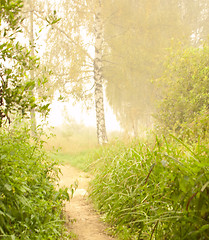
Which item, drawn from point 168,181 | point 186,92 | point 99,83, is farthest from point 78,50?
point 168,181

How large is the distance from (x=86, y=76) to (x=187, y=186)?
34.8 feet

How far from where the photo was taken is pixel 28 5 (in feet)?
34.0

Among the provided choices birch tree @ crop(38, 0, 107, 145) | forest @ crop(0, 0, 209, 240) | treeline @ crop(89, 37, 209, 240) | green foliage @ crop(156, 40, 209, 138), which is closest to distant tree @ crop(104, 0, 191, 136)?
forest @ crop(0, 0, 209, 240)

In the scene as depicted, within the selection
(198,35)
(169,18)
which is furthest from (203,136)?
(198,35)

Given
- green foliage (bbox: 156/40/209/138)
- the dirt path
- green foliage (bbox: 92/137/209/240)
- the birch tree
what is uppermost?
the birch tree

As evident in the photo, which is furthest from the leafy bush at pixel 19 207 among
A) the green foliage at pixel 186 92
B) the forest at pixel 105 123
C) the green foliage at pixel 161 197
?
the green foliage at pixel 186 92

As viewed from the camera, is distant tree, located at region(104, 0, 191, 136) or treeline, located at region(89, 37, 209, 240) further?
distant tree, located at region(104, 0, 191, 136)

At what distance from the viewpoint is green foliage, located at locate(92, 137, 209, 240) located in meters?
2.21

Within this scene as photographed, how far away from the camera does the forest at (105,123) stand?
8.05ft

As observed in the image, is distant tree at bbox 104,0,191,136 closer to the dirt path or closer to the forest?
the forest

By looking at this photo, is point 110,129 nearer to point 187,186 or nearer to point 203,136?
point 203,136

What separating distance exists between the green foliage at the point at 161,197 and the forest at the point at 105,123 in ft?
0.05

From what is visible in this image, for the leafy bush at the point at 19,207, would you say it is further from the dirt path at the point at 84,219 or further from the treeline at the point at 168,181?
the treeline at the point at 168,181

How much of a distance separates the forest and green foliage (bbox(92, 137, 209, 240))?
0.05 ft
